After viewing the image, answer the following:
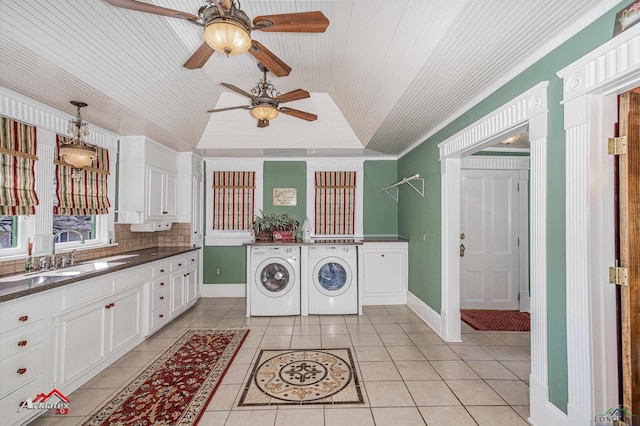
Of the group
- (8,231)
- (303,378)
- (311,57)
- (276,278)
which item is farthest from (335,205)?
(8,231)

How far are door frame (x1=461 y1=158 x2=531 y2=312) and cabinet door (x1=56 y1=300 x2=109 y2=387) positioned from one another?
4964 millimetres

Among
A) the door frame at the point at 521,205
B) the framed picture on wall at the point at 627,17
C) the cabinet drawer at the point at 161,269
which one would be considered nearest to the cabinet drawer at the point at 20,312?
the cabinet drawer at the point at 161,269

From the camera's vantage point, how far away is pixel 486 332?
3830mm

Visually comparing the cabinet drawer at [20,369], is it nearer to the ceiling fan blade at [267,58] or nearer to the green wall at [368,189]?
the ceiling fan blade at [267,58]

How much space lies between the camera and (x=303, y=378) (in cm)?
272

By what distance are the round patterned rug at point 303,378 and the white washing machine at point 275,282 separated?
114 centimetres

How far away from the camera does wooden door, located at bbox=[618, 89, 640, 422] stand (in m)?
1.68

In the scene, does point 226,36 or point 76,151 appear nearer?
Answer: point 226,36

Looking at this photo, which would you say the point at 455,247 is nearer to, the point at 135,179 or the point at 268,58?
the point at 268,58

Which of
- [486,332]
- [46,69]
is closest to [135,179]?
[46,69]

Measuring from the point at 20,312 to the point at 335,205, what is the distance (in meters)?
4.36

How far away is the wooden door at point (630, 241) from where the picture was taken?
1679mm

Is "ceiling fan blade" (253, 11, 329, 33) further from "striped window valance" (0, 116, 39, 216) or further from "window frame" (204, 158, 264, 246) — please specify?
"window frame" (204, 158, 264, 246)

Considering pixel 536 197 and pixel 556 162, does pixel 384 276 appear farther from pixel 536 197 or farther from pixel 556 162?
pixel 556 162
